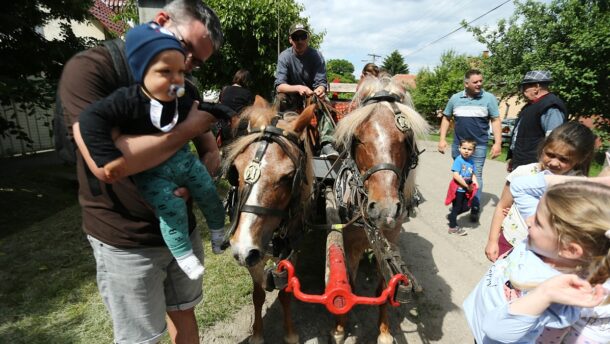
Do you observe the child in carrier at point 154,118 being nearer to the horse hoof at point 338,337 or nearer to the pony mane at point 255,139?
the pony mane at point 255,139

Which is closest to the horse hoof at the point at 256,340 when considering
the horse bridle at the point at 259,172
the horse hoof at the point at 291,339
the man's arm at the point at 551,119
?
the horse hoof at the point at 291,339

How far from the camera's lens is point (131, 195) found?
137cm

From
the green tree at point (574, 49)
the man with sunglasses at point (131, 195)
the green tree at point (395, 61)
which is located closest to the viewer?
the man with sunglasses at point (131, 195)

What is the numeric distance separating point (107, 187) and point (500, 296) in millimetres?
1829

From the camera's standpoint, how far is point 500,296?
1334 millimetres

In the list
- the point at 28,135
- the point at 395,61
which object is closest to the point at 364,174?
the point at 28,135

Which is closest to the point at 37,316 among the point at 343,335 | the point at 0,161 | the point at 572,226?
the point at 343,335

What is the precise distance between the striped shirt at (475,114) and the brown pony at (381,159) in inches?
114

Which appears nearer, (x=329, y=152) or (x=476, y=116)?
(x=329, y=152)

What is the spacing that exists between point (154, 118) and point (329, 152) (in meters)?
2.08

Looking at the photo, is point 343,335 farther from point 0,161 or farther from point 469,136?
point 0,161

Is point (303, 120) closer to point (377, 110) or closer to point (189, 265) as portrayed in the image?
point (377, 110)

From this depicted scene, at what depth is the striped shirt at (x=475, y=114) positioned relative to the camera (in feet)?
16.3

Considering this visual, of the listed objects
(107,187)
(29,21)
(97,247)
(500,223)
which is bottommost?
(500,223)
